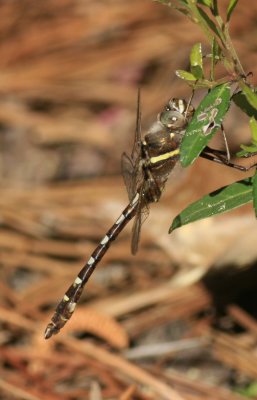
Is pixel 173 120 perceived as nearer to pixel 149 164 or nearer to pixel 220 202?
pixel 149 164

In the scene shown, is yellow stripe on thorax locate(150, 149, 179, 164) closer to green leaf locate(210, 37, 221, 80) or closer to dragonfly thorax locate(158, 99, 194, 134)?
dragonfly thorax locate(158, 99, 194, 134)

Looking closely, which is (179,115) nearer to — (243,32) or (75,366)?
(75,366)

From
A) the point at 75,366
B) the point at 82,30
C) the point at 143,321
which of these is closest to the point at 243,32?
the point at 82,30

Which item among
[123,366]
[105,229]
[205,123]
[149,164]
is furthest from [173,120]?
[105,229]

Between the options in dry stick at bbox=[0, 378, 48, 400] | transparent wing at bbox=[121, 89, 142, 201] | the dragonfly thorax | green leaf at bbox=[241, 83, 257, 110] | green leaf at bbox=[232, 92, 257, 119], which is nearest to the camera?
green leaf at bbox=[241, 83, 257, 110]

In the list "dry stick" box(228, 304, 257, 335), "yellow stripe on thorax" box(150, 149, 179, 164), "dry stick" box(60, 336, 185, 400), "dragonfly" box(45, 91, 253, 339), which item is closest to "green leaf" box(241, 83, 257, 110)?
"dragonfly" box(45, 91, 253, 339)

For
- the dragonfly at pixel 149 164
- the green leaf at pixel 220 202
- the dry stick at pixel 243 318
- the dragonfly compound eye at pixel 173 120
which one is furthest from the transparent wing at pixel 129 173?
the dry stick at pixel 243 318
